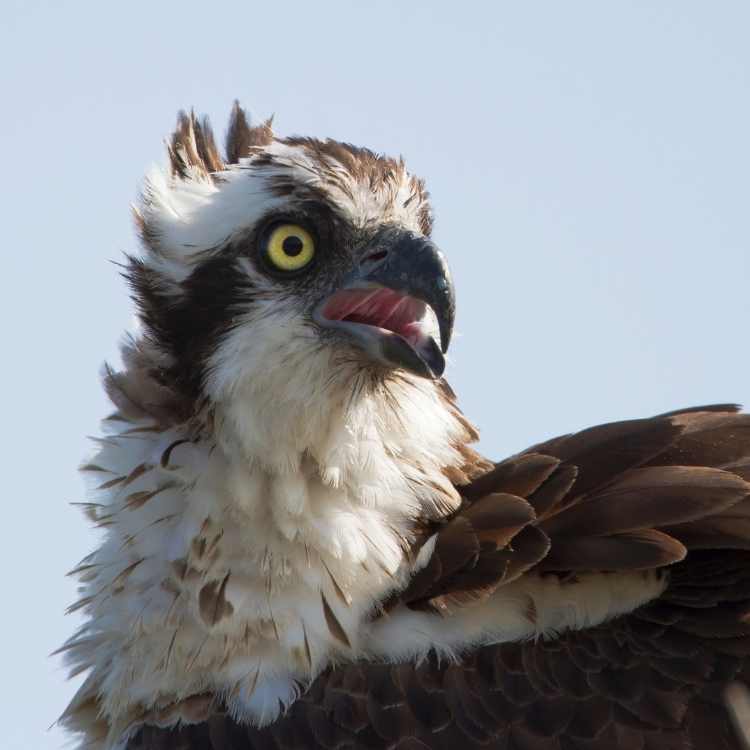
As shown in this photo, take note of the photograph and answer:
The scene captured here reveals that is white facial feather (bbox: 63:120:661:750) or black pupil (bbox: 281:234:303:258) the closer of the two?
white facial feather (bbox: 63:120:661:750)

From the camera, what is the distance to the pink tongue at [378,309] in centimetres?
693

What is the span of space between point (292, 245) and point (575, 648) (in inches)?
73.5

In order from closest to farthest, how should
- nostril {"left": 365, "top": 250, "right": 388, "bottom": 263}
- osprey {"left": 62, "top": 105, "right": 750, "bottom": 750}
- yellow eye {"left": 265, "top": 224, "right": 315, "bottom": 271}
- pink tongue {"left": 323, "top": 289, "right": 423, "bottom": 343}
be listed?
osprey {"left": 62, "top": 105, "right": 750, "bottom": 750} < pink tongue {"left": 323, "top": 289, "right": 423, "bottom": 343} < nostril {"left": 365, "top": 250, "right": 388, "bottom": 263} < yellow eye {"left": 265, "top": 224, "right": 315, "bottom": 271}

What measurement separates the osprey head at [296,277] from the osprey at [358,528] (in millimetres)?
10

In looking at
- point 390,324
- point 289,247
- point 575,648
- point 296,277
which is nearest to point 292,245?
point 289,247

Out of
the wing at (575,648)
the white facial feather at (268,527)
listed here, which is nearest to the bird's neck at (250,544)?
the white facial feather at (268,527)

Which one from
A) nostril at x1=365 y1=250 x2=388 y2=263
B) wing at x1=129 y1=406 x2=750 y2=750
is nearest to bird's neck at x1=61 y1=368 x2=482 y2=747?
wing at x1=129 y1=406 x2=750 y2=750

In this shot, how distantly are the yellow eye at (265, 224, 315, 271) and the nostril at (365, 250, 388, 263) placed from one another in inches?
9.1

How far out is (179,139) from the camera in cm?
801

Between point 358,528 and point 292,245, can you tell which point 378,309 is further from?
point 358,528

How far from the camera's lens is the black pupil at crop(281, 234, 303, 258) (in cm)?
726

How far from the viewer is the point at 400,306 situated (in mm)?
6957

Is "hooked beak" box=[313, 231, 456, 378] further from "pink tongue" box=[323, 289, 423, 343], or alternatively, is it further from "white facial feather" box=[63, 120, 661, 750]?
"white facial feather" box=[63, 120, 661, 750]

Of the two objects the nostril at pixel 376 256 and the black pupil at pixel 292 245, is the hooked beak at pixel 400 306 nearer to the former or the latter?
the nostril at pixel 376 256
